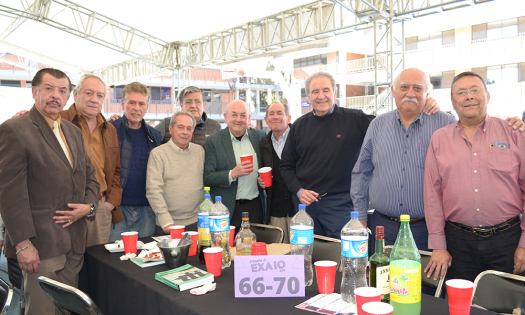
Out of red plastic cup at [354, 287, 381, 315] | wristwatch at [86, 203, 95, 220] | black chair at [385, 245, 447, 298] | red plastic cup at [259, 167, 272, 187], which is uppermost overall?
red plastic cup at [259, 167, 272, 187]

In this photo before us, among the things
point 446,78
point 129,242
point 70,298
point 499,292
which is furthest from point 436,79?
point 70,298

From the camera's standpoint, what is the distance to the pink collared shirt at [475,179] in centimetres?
207

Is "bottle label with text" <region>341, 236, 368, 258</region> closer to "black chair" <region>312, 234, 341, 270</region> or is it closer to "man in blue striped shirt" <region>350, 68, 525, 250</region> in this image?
"black chair" <region>312, 234, 341, 270</region>

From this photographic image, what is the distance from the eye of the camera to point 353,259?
1.62 m

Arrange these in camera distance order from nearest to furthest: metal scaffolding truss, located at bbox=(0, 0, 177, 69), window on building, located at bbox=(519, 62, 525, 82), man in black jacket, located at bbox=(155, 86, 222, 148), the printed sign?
the printed sign < man in black jacket, located at bbox=(155, 86, 222, 148) < metal scaffolding truss, located at bbox=(0, 0, 177, 69) < window on building, located at bbox=(519, 62, 525, 82)

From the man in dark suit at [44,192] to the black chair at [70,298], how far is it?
0.51m

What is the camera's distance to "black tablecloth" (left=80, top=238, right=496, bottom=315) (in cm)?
149

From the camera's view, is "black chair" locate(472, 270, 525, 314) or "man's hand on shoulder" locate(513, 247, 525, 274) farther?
"man's hand on shoulder" locate(513, 247, 525, 274)

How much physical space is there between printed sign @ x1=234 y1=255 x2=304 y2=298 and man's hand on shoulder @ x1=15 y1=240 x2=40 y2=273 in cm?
126

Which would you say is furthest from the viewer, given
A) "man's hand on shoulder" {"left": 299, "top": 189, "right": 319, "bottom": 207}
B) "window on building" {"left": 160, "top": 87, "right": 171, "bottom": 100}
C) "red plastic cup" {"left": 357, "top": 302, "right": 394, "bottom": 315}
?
"window on building" {"left": 160, "top": 87, "right": 171, "bottom": 100}

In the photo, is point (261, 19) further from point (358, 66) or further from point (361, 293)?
point (358, 66)

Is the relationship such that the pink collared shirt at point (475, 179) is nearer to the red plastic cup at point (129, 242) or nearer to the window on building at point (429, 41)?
the red plastic cup at point (129, 242)

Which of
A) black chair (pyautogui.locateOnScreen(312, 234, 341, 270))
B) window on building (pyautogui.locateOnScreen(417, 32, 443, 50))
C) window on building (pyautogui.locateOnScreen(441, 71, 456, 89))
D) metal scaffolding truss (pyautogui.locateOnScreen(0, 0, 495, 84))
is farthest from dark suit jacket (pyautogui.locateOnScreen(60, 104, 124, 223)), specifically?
window on building (pyautogui.locateOnScreen(417, 32, 443, 50))

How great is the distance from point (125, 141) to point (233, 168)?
907 mm
